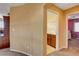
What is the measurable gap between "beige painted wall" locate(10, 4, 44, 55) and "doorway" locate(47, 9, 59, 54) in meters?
0.12

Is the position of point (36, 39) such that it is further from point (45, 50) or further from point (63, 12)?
point (63, 12)

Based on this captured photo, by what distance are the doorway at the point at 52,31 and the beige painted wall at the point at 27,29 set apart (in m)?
0.12

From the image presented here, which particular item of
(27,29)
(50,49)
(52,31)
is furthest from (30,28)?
(50,49)

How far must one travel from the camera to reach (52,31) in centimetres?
185

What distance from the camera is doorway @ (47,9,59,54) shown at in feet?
5.91

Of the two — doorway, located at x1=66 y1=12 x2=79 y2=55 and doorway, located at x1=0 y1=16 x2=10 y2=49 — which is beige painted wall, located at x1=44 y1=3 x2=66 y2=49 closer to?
doorway, located at x1=66 y1=12 x2=79 y2=55

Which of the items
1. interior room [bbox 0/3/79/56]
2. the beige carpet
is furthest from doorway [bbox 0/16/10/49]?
the beige carpet

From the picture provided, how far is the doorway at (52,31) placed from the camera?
1803 millimetres

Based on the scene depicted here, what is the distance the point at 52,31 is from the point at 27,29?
1.42ft

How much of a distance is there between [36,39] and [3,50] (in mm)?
592

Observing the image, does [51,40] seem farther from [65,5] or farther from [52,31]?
[65,5]

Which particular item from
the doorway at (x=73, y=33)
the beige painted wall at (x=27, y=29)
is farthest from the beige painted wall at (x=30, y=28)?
the doorway at (x=73, y=33)

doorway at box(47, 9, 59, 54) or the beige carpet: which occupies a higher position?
doorway at box(47, 9, 59, 54)

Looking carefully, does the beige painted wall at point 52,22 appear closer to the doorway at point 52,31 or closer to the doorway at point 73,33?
the doorway at point 52,31
